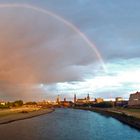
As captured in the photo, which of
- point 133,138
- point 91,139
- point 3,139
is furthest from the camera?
point 133,138

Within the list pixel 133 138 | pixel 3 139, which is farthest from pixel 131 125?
pixel 3 139

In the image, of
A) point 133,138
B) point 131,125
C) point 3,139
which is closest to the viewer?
point 3,139

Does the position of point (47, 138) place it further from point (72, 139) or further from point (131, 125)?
point (131, 125)

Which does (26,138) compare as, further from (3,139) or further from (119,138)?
(119,138)

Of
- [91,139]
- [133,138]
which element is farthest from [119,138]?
[91,139]

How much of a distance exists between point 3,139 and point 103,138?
21250mm

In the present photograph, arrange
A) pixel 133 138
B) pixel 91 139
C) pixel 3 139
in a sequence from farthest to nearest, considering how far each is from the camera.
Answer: pixel 133 138
pixel 91 139
pixel 3 139

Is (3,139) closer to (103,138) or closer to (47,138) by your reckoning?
(47,138)

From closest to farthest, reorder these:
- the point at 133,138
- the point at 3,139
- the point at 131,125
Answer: the point at 3,139 < the point at 133,138 < the point at 131,125

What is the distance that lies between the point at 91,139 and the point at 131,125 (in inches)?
1827

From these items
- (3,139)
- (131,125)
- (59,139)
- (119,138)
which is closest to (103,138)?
(119,138)

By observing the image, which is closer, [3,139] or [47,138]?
[3,139]

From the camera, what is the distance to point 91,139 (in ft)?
228

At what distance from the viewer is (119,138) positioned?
74.8 meters
